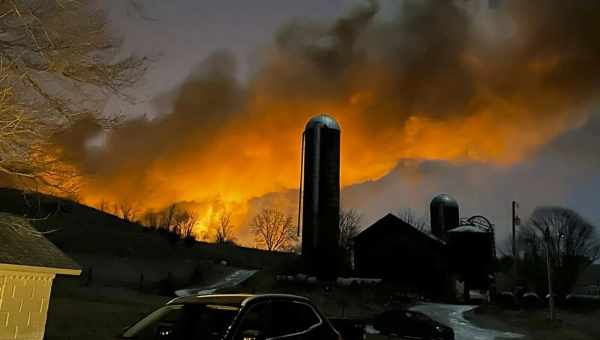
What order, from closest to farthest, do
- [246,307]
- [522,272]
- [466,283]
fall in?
[246,307]
[466,283]
[522,272]

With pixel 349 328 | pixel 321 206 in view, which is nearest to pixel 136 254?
pixel 321 206

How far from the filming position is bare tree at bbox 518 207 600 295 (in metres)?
51.8

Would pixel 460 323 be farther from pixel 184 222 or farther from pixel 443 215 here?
pixel 184 222

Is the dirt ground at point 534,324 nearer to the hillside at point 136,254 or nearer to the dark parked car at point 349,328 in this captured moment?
the hillside at point 136,254

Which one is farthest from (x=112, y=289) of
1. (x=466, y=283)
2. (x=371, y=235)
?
(x=466, y=283)

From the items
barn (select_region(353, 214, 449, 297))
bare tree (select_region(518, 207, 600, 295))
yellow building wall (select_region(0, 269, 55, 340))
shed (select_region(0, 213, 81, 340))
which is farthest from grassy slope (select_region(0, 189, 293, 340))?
bare tree (select_region(518, 207, 600, 295))

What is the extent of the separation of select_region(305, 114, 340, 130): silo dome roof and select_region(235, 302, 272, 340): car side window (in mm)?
38753

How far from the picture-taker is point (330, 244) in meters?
42.1

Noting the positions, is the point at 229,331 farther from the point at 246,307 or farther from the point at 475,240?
the point at 475,240

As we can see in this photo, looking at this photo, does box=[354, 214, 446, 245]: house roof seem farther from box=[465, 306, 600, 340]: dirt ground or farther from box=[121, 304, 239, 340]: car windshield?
box=[121, 304, 239, 340]: car windshield

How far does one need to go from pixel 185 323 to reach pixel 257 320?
0.94m

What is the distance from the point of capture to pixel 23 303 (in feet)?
37.0

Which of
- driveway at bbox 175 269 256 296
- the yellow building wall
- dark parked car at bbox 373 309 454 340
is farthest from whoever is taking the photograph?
driveway at bbox 175 269 256 296

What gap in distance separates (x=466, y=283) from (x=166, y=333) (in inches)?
1755
